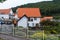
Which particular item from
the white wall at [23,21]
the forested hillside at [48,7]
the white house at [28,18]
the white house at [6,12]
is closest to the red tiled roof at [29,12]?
the white house at [28,18]

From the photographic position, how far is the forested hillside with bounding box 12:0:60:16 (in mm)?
61125

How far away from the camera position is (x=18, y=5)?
64.4 metres

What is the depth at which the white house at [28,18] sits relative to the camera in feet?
143

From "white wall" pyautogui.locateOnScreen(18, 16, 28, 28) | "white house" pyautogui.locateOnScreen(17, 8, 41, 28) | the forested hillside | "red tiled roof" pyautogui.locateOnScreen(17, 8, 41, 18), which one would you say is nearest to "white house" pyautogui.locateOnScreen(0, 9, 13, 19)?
"red tiled roof" pyautogui.locateOnScreen(17, 8, 41, 18)

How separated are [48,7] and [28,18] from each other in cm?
1966

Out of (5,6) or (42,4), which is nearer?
(5,6)

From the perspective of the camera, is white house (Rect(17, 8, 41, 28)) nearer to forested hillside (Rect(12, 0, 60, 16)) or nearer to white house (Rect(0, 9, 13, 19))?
white house (Rect(0, 9, 13, 19))

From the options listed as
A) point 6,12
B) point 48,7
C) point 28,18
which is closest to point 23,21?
point 28,18

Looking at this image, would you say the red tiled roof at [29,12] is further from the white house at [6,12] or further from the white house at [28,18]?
the white house at [6,12]

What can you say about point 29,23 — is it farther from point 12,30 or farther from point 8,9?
point 12,30

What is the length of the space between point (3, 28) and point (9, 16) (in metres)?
33.3

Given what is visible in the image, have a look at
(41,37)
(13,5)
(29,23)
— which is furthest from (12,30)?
(13,5)

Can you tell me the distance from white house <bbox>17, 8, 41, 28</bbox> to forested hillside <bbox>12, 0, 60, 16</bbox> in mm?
7843

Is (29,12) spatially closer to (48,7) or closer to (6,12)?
(6,12)
